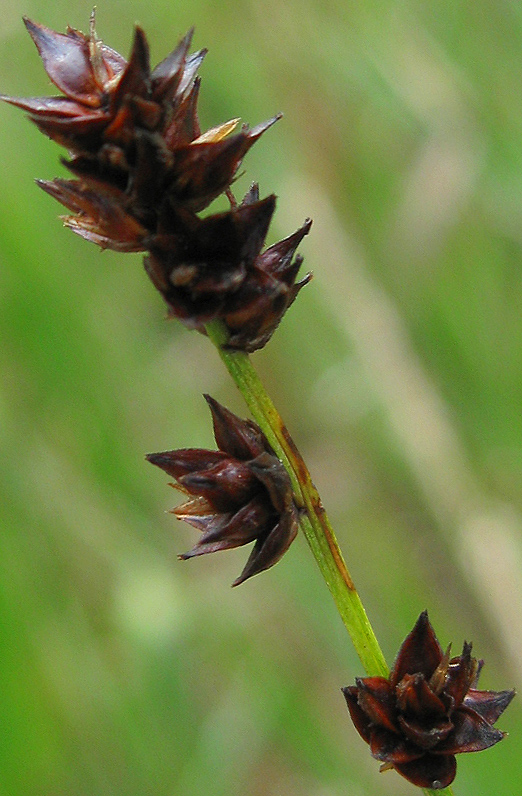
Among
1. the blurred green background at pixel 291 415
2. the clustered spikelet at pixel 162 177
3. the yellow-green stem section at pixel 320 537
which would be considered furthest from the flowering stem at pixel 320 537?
the blurred green background at pixel 291 415

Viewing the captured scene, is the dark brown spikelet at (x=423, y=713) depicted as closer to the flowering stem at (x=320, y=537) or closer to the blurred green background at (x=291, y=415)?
the flowering stem at (x=320, y=537)

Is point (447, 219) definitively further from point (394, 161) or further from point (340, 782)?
point (340, 782)

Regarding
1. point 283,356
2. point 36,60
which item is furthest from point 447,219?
point 36,60

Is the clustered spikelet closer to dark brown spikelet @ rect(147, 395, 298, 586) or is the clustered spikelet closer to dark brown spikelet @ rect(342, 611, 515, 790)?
dark brown spikelet @ rect(147, 395, 298, 586)

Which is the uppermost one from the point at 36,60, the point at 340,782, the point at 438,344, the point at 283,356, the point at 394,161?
the point at 36,60

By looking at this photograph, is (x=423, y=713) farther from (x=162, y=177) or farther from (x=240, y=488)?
(x=162, y=177)

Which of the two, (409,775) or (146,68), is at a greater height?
(146,68)

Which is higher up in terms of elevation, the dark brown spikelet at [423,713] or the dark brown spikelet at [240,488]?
the dark brown spikelet at [240,488]
